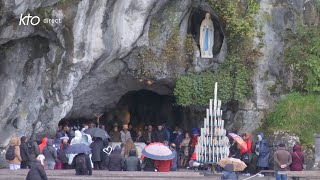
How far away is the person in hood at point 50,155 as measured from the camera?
3103cm

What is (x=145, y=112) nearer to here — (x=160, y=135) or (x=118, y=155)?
(x=160, y=135)

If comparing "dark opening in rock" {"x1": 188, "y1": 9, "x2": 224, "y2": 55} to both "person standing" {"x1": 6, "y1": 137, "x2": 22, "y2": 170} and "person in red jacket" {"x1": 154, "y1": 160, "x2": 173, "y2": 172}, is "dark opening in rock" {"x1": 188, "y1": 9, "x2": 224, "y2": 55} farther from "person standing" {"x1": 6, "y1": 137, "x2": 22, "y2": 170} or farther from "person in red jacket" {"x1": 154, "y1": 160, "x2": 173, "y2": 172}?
"person standing" {"x1": 6, "y1": 137, "x2": 22, "y2": 170}

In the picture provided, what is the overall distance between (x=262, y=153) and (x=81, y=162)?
23.6 feet

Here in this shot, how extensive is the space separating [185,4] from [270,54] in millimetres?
3011

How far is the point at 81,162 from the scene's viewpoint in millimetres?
28188

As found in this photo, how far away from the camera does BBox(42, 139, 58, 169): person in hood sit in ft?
102

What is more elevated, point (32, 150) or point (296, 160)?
point (32, 150)

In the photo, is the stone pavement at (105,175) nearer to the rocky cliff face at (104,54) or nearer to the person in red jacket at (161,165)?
the person in red jacket at (161,165)

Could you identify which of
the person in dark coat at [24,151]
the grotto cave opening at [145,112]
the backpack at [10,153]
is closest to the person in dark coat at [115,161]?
the person in dark coat at [24,151]

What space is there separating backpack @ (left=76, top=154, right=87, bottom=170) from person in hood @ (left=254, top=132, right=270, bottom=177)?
22.8ft

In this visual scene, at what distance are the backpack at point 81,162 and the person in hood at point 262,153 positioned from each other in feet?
22.8

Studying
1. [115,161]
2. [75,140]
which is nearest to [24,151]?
[75,140]

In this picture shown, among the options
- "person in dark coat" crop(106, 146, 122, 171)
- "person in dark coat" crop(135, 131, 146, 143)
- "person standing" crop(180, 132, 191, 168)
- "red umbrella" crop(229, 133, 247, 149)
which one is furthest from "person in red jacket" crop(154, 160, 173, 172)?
"person in dark coat" crop(135, 131, 146, 143)

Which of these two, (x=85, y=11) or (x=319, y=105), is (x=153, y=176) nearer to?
(x=85, y=11)
